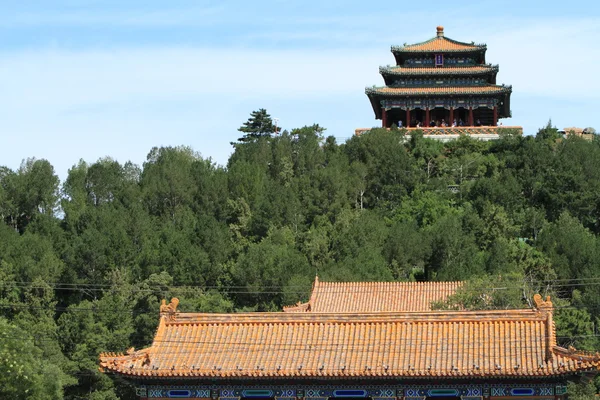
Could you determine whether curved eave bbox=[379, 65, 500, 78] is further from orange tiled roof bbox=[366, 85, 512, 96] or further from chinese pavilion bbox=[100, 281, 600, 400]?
chinese pavilion bbox=[100, 281, 600, 400]

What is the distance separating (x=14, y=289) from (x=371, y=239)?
19.8 m

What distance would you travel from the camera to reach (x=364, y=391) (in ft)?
119

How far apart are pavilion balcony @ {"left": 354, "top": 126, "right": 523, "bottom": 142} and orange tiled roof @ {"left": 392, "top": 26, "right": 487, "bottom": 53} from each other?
854cm

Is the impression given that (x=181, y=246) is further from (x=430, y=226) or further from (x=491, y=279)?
(x=491, y=279)

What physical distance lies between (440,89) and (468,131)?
527cm

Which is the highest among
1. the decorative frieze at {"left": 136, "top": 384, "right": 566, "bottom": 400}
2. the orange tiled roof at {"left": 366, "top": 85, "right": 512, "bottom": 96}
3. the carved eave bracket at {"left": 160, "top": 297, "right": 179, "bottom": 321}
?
the orange tiled roof at {"left": 366, "top": 85, "right": 512, "bottom": 96}

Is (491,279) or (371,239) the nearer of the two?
(491,279)

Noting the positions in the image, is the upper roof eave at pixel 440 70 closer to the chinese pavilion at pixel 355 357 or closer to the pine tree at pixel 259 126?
the pine tree at pixel 259 126

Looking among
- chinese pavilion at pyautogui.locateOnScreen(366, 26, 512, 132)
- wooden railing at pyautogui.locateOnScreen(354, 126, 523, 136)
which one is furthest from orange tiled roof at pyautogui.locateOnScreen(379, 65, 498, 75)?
wooden railing at pyautogui.locateOnScreen(354, 126, 523, 136)

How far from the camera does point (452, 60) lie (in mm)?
97812

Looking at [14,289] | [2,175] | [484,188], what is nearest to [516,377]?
[14,289]

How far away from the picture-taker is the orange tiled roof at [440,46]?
96.9 metres

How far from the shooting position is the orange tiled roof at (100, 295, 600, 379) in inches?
1395

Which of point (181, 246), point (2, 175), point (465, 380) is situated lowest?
point (465, 380)
